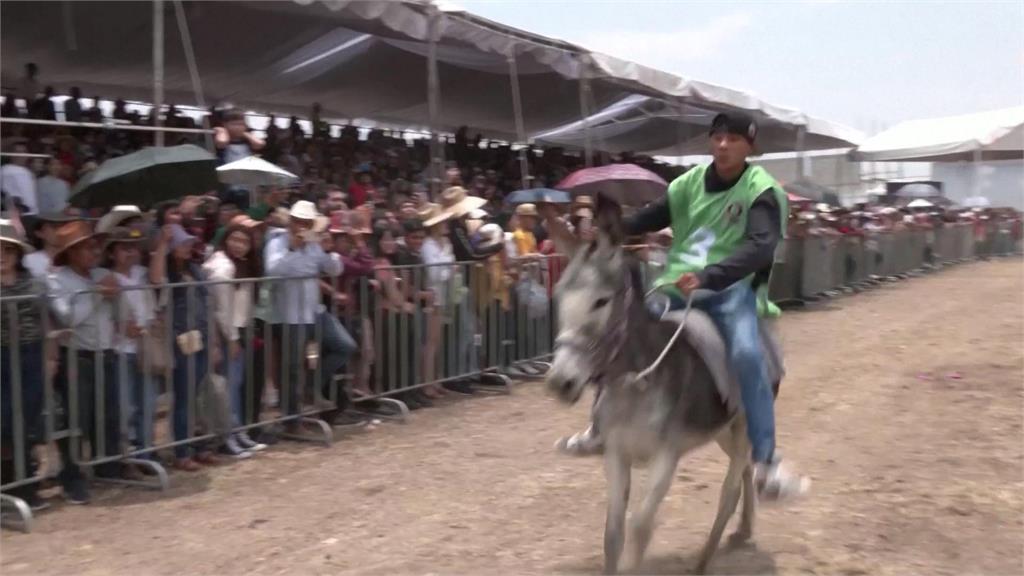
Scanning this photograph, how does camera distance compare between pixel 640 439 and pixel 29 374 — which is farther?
pixel 29 374

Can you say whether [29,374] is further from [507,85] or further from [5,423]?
[507,85]

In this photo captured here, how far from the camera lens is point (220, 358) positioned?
8109mm

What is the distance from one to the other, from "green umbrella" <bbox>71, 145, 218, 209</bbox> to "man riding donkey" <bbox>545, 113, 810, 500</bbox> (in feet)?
13.2

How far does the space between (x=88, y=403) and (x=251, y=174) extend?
3.80 m

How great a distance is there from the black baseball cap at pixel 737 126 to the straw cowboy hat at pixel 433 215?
565 centimetres

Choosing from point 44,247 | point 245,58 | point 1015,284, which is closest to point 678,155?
point 1015,284

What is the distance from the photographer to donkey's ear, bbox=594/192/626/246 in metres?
4.62

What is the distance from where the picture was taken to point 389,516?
22.2ft

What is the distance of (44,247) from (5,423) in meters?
1.61

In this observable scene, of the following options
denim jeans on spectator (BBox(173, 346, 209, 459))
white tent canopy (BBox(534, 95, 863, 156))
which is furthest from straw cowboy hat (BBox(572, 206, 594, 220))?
white tent canopy (BBox(534, 95, 863, 156))

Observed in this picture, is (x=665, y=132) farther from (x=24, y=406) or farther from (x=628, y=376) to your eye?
(x=628, y=376)

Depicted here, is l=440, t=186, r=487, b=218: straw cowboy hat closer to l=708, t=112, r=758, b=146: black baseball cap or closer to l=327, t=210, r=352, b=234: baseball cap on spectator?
l=327, t=210, r=352, b=234: baseball cap on spectator

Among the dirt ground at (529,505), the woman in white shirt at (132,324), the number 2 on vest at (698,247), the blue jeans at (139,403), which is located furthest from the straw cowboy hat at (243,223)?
the number 2 on vest at (698,247)

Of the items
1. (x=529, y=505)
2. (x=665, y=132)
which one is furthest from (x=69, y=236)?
(x=665, y=132)
